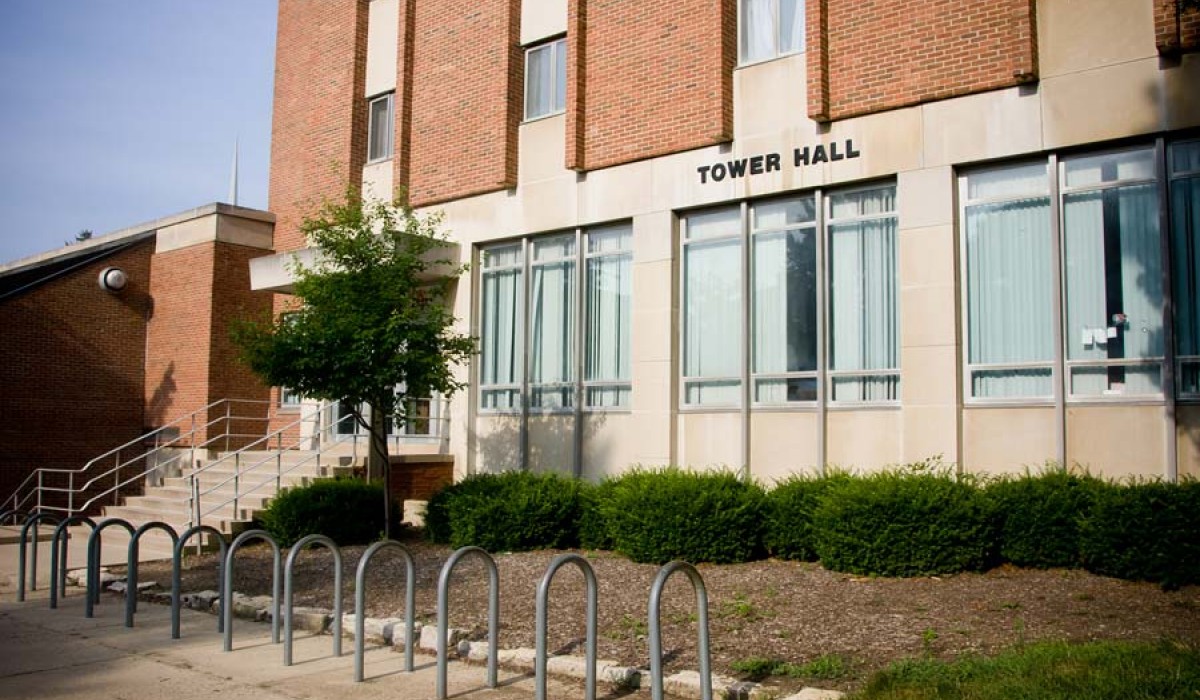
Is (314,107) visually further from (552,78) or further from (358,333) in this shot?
(358,333)

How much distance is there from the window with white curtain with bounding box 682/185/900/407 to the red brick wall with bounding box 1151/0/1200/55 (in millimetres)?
3380

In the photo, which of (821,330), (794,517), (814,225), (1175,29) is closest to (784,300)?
(821,330)

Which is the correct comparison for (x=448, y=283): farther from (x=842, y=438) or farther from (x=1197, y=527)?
(x=1197, y=527)

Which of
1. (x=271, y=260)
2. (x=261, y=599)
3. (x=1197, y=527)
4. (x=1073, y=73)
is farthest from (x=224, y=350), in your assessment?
(x=1197, y=527)

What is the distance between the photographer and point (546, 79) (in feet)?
56.6

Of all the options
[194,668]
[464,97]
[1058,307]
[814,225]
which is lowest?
[194,668]

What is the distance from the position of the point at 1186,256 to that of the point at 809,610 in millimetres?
5794

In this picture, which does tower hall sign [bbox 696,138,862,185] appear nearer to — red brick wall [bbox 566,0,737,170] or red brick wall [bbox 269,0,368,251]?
red brick wall [bbox 566,0,737,170]

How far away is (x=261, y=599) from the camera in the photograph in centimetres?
1084

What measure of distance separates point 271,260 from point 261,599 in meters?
10.1

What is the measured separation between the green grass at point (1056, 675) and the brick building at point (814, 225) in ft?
15.3

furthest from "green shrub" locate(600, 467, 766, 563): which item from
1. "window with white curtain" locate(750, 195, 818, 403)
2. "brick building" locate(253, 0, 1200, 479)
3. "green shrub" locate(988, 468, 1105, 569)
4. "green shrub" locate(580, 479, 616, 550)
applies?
"green shrub" locate(988, 468, 1105, 569)

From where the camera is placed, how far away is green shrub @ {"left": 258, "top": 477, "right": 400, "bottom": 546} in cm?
1462

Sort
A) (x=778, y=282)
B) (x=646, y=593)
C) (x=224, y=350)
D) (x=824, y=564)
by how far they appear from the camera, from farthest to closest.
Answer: (x=224, y=350) → (x=778, y=282) → (x=824, y=564) → (x=646, y=593)
